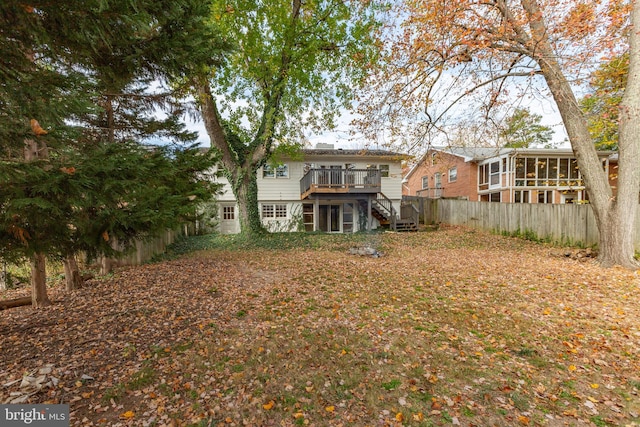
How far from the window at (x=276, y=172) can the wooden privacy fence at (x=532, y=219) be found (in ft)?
36.2

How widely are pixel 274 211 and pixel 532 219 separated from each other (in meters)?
13.9

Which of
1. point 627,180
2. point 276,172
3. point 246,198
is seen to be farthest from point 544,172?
point 246,198

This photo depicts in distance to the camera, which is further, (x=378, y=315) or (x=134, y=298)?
(x=134, y=298)

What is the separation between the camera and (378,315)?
4.75 meters

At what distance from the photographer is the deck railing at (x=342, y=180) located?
16.1m

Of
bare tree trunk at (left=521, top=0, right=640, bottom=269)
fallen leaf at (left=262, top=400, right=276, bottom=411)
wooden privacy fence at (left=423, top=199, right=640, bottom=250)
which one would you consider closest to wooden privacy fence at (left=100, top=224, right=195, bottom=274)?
fallen leaf at (left=262, top=400, right=276, bottom=411)

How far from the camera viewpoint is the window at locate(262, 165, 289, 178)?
1856 cm

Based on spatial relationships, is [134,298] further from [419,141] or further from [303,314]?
[419,141]

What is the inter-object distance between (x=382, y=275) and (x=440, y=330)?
2.99 m

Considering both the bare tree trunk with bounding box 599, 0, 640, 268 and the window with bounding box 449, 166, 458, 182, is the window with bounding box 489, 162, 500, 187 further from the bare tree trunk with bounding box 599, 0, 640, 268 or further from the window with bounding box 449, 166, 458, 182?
the bare tree trunk with bounding box 599, 0, 640, 268

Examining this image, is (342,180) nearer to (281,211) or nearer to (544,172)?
(281,211)

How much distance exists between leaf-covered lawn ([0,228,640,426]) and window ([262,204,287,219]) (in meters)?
12.0

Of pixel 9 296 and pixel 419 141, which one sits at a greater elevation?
pixel 419 141

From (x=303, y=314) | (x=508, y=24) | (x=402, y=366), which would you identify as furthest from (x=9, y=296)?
(x=508, y=24)
